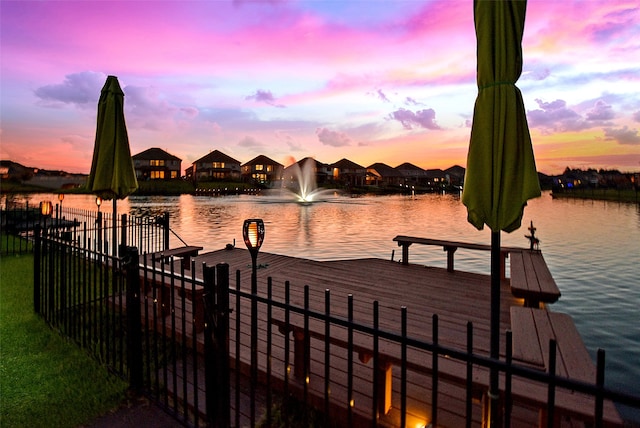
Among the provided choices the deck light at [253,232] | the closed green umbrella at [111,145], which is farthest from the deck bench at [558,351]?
the closed green umbrella at [111,145]

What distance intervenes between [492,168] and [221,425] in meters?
3.26

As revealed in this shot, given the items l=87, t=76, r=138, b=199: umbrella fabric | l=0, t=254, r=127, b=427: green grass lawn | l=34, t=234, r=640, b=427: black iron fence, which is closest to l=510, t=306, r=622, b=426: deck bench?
l=34, t=234, r=640, b=427: black iron fence

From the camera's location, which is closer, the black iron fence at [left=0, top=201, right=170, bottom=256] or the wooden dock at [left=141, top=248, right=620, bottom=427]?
the wooden dock at [left=141, top=248, right=620, bottom=427]

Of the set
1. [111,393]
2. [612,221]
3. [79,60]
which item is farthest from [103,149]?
[612,221]

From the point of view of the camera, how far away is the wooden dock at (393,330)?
349 cm

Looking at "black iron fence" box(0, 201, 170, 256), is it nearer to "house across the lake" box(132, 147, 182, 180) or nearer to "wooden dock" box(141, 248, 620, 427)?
"wooden dock" box(141, 248, 620, 427)

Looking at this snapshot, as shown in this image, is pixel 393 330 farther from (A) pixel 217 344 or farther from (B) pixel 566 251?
(B) pixel 566 251

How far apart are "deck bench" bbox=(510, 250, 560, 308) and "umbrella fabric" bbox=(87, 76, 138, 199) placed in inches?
309

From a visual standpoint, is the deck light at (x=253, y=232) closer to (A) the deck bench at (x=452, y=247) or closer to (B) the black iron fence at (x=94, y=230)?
(B) the black iron fence at (x=94, y=230)

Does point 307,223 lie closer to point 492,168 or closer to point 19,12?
point 19,12

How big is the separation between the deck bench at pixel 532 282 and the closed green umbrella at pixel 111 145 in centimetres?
760

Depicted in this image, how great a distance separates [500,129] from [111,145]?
24.8ft

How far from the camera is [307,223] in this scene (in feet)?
99.9

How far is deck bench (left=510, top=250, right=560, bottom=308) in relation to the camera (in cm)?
566
